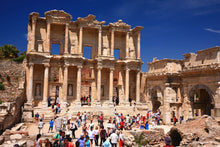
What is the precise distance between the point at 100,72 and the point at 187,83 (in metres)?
10.2

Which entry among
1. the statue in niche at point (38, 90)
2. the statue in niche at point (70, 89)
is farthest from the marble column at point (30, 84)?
the statue in niche at point (70, 89)

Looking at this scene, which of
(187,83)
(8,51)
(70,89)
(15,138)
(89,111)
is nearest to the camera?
(15,138)

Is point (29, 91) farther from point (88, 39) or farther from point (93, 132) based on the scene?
point (93, 132)

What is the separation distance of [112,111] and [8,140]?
13993mm

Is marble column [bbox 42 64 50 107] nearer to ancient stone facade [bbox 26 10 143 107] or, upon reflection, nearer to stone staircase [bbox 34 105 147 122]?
ancient stone facade [bbox 26 10 143 107]

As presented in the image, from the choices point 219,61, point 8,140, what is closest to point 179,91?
point 219,61

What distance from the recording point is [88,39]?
1125 inches

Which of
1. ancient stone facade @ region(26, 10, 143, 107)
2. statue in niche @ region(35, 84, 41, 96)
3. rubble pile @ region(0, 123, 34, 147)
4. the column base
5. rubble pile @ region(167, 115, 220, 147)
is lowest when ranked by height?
rubble pile @ region(0, 123, 34, 147)

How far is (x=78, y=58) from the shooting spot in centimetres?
2555

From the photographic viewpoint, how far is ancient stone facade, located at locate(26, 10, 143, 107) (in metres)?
24.9

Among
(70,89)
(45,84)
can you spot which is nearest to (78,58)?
(70,89)

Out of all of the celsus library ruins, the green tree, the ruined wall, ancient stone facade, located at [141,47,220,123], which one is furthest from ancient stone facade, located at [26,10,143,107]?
the green tree

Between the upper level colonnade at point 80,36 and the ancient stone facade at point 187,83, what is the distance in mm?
5101

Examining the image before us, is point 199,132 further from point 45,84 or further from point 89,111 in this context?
point 45,84
